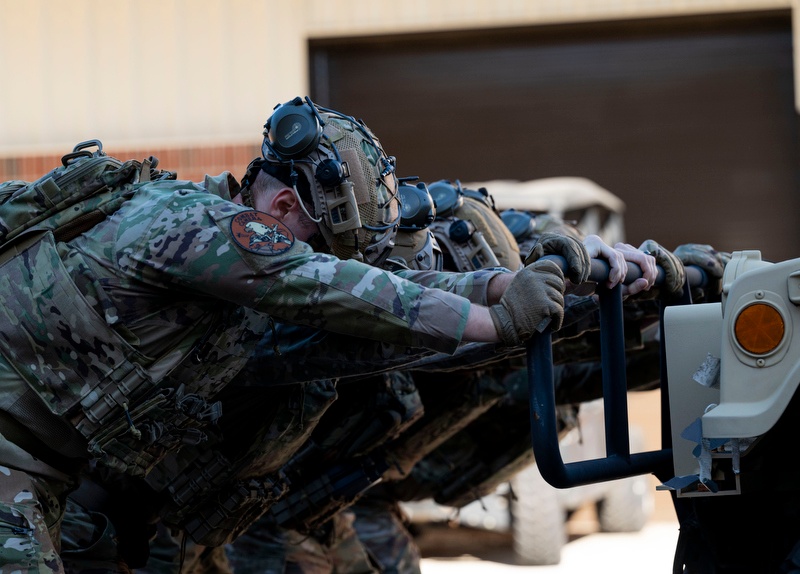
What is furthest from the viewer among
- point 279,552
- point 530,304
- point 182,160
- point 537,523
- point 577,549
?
point 182,160

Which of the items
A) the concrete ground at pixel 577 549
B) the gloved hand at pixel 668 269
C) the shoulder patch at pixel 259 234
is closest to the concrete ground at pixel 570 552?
the concrete ground at pixel 577 549

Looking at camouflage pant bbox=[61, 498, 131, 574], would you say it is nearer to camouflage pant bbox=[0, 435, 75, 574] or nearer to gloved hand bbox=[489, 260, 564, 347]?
camouflage pant bbox=[0, 435, 75, 574]

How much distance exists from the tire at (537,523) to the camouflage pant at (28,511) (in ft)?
19.7

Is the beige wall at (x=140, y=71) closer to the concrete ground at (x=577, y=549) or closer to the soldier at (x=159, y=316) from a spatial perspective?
the concrete ground at (x=577, y=549)

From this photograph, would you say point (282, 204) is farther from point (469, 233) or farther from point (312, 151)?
point (469, 233)

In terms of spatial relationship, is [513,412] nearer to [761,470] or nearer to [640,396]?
[761,470]

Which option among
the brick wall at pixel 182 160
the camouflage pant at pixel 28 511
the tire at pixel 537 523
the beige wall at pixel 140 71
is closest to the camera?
the camouflage pant at pixel 28 511

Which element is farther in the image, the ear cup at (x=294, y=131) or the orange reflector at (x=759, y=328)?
the ear cup at (x=294, y=131)

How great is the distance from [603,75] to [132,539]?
32.1ft

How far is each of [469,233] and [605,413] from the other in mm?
1923

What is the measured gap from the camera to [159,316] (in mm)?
3562

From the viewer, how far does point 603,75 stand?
13.5 m

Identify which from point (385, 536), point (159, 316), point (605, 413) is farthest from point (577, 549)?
point (159, 316)

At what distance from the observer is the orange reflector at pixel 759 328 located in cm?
317
